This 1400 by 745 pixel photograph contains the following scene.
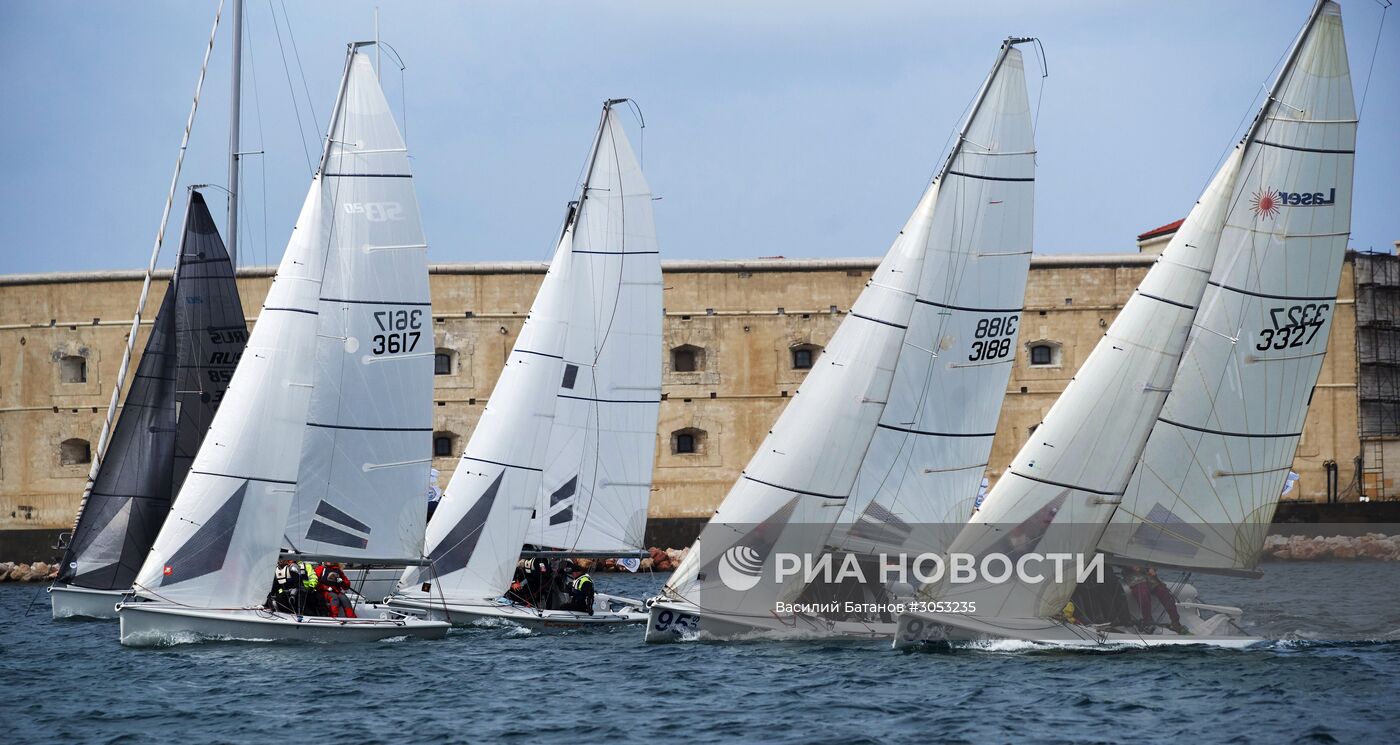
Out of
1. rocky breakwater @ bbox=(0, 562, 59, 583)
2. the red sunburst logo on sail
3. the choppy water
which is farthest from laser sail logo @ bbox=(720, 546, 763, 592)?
rocky breakwater @ bbox=(0, 562, 59, 583)

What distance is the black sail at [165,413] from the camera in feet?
60.4

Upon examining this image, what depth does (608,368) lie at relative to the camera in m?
18.1

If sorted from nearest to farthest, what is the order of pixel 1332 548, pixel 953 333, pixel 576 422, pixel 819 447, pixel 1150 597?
pixel 1150 597, pixel 819 447, pixel 953 333, pixel 576 422, pixel 1332 548

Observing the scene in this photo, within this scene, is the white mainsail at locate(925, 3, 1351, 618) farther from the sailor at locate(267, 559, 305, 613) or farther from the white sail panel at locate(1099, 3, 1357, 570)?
the sailor at locate(267, 559, 305, 613)

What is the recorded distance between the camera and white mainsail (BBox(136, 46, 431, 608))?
47.7ft

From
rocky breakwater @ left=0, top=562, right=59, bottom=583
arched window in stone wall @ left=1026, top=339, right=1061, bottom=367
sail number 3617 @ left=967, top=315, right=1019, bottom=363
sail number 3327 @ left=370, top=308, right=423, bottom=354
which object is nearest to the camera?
sail number 3327 @ left=370, top=308, right=423, bottom=354

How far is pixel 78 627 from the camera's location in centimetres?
1798

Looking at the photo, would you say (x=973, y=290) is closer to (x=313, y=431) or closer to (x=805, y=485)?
(x=805, y=485)

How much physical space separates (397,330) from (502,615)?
3.12 m

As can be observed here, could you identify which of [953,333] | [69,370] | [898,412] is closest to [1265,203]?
[953,333]

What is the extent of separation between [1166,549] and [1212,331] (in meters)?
1.98

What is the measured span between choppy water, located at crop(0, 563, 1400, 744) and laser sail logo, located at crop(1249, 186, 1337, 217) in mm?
3870

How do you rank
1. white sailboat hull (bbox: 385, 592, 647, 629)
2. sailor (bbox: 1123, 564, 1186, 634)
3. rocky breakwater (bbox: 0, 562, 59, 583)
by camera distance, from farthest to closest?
1. rocky breakwater (bbox: 0, 562, 59, 583)
2. white sailboat hull (bbox: 385, 592, 647, 629)
3. sailor (bbox: 1123, 564, 1186, 634)

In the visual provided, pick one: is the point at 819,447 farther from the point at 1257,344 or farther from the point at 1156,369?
the point at 1257,344
